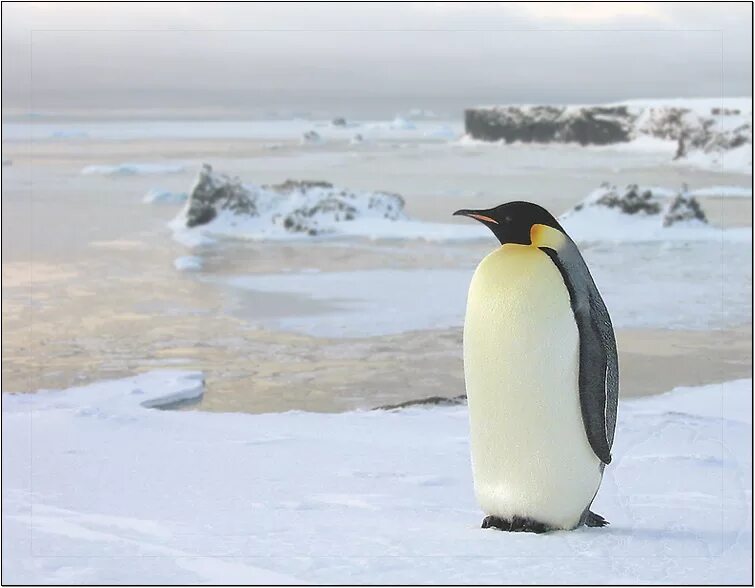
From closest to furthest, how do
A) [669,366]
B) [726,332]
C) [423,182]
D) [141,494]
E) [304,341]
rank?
[141,494], [669,366], [304,341], [726,332], [423,182]

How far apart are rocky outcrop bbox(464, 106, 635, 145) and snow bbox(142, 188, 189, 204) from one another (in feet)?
9.82

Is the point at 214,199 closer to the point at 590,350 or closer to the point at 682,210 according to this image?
the point at 682,210

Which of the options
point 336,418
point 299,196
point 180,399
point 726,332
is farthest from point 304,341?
point 299,196

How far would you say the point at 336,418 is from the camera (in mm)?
3449

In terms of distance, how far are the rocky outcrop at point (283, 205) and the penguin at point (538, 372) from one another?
627 centimetres

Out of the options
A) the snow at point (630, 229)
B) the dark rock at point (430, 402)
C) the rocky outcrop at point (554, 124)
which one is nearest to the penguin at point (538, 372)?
the dark rock at point (430, 402)

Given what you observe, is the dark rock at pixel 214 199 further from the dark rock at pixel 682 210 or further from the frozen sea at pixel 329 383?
the dark rock at pixel 682 210

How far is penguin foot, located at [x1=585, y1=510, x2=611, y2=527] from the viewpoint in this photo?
219 cm

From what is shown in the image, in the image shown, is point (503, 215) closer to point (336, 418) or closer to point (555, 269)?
point (555, 269)

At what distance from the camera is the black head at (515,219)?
6.83 ft

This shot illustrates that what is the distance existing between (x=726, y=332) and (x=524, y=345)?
149 inches

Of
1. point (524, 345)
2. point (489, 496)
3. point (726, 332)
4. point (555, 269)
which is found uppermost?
point (555, 269)

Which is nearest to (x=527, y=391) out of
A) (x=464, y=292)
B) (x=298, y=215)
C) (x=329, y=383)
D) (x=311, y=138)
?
(x=329, y=383)

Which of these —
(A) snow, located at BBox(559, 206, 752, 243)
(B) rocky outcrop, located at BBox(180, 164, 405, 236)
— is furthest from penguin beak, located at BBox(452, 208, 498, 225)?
(B) rocky outcrop, located at BBox(180, 164, 405, 236)
